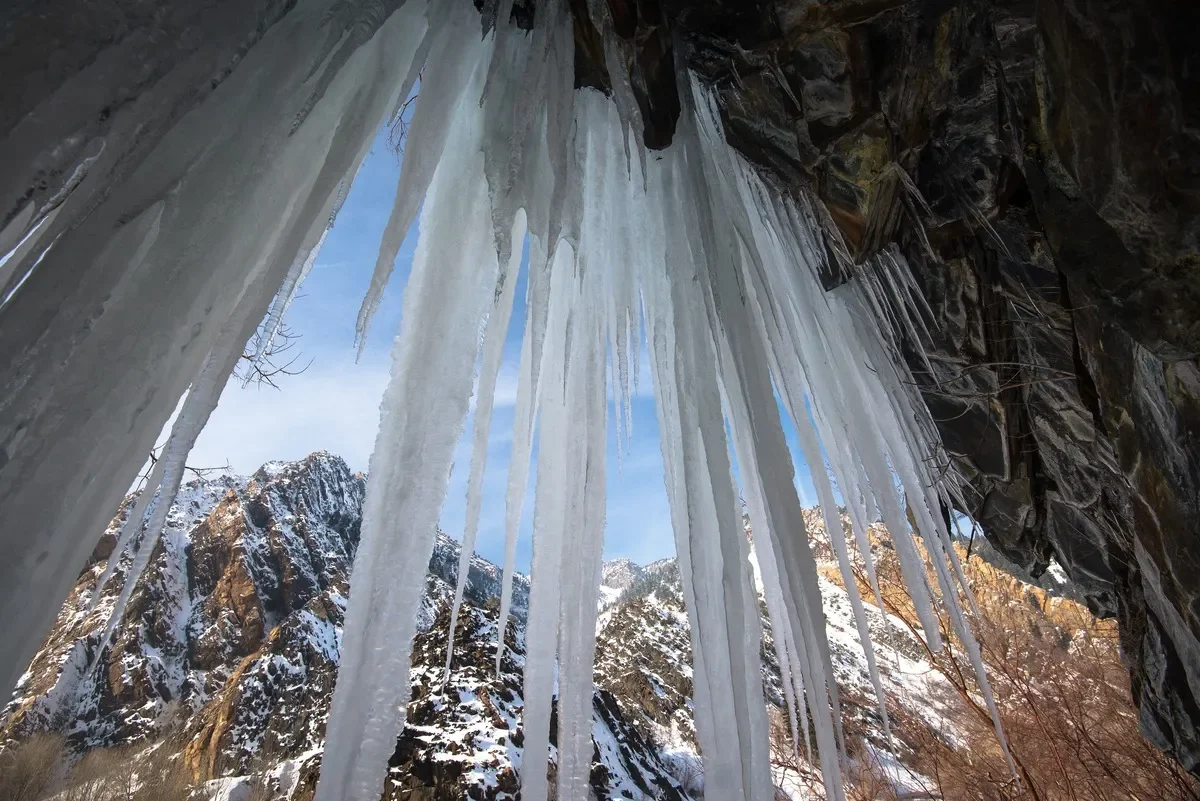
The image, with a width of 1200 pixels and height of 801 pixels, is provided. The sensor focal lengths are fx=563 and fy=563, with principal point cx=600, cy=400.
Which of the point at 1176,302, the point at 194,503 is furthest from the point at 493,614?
the point at 194,503

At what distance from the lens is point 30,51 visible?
0.90 meters

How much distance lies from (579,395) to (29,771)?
1672 cm

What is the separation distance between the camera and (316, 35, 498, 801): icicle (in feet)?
3.60

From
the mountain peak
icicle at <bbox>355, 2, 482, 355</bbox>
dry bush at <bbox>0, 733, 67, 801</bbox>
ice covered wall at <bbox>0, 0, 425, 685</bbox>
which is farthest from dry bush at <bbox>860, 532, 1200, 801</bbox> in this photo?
the mountain peak

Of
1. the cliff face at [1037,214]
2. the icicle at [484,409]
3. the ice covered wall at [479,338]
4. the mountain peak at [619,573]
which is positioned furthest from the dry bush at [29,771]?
the mountain peak at [619,573]

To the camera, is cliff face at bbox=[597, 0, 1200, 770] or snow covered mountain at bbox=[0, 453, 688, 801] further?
snow covered mountain at bbox=[0, 453, 688, 801]

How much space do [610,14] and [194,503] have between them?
52.4m

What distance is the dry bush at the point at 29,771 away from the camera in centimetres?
1080

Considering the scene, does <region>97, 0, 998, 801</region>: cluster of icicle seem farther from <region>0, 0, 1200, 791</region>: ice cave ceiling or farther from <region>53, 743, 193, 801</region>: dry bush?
<region>53, 743, 193, 801</region>: dry bush

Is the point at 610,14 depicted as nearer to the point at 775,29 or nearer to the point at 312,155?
the point at 775,29

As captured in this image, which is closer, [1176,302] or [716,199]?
[1176,302]

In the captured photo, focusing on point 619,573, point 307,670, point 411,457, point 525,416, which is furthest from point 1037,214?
point 619,573

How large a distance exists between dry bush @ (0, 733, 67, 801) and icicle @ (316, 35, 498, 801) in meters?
15.6

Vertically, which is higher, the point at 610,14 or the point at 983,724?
the point at 610,14
